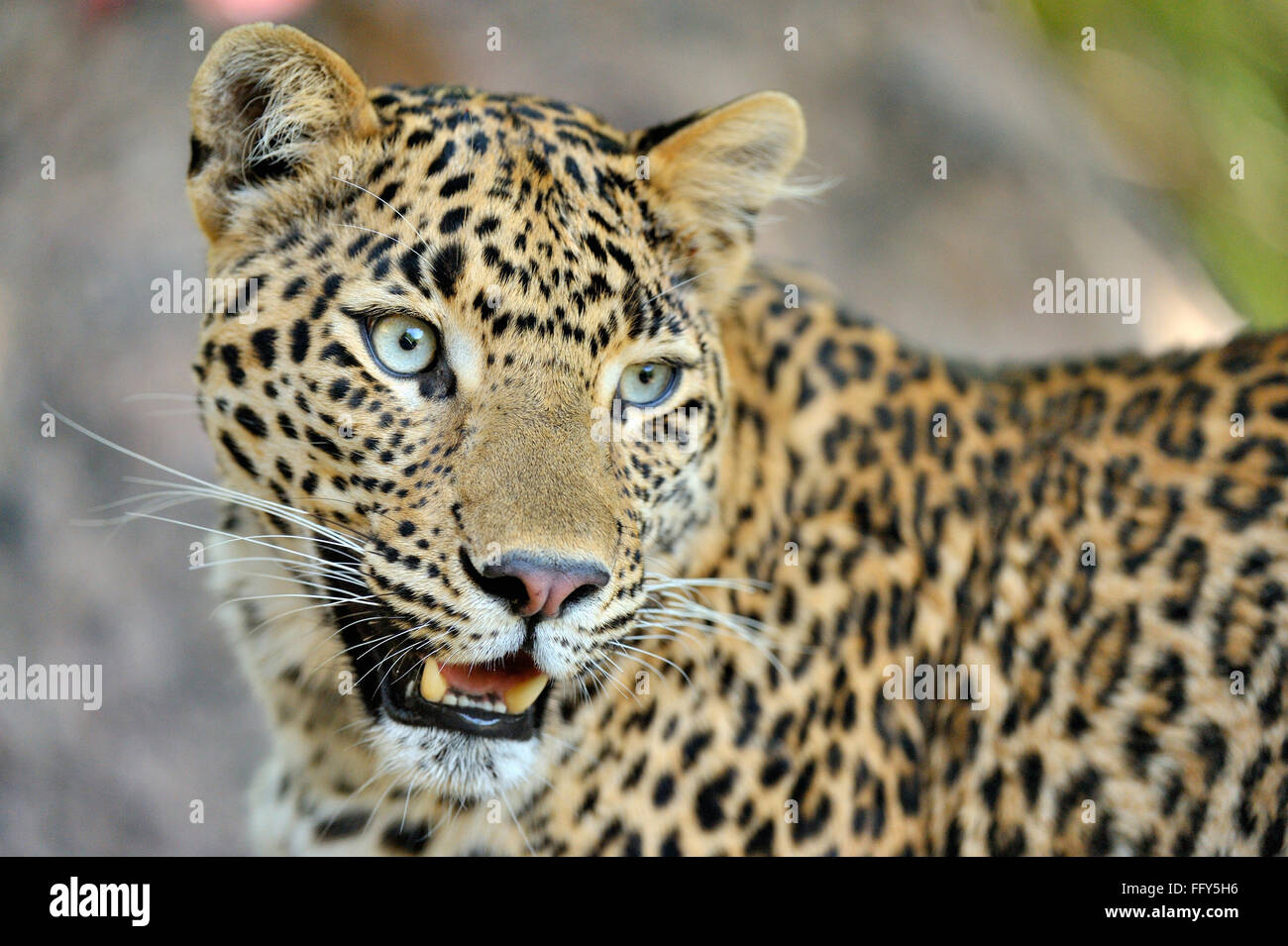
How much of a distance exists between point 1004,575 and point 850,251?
5.17m

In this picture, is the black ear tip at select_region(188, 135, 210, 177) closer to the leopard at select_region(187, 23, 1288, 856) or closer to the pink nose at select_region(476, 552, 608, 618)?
the leopard at select_region(187, 23, 1288, 856)

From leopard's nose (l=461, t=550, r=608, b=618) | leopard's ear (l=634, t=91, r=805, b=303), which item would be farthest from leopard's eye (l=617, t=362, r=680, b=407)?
leopard's nose (l=461, t=550, r=608, b=618)

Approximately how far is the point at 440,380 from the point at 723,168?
3.91 ft

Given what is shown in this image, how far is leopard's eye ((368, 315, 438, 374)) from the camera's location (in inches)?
121

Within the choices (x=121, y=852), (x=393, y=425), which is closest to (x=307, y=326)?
(x=393, y=425)

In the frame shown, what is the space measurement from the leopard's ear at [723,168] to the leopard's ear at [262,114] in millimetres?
898

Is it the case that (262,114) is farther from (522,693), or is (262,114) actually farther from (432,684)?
(522,693)

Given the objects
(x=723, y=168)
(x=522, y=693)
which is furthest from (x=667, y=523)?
(x=723, y=168)

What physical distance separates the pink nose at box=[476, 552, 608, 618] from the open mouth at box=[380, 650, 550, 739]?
0.32 meters

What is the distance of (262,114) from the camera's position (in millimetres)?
3260

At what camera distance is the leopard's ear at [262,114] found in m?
3.09

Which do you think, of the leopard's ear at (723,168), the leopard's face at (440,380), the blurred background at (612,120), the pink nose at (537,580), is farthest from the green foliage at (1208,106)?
the pink nose at (537,580)

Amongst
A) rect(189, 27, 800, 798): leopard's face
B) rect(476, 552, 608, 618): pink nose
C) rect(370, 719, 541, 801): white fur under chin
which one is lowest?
rect(370, 719, 541, 801): white fur under chin

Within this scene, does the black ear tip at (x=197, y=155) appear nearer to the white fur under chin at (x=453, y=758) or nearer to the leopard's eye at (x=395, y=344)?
the leopard's eye at (x=395, y=344)
